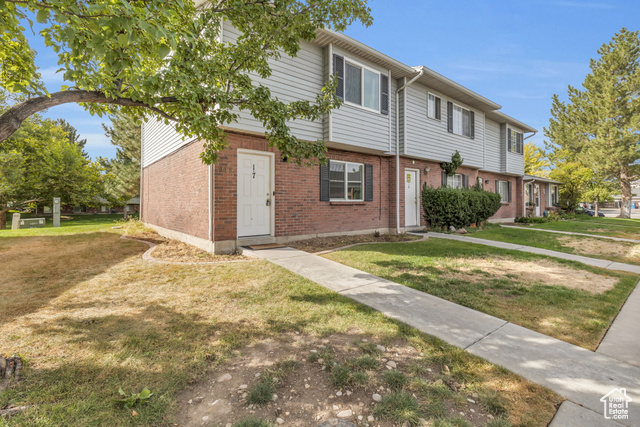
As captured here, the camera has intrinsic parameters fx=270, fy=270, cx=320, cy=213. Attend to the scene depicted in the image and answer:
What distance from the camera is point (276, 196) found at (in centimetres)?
754

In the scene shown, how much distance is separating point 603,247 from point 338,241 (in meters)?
8.05

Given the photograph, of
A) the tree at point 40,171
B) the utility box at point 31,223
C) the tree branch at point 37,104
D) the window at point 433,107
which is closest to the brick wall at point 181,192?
the tree branch at point 37,104

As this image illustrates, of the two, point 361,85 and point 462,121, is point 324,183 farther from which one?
point 462,121

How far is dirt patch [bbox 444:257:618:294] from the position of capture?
452 cm

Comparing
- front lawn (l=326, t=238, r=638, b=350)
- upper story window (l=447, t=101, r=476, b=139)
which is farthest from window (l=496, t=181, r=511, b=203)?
front lawn (l=326, t=238, r=638, b=350)

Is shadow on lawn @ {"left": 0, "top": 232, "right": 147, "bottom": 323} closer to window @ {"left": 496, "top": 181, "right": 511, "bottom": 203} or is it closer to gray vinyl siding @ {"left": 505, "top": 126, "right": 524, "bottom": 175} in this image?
gray vinyl siding @ {"left": 505, "top": 126, "right": 524, "bottom": 175}

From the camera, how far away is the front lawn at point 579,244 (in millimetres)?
7133

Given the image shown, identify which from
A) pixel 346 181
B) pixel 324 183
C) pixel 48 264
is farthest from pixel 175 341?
pixel 346 181

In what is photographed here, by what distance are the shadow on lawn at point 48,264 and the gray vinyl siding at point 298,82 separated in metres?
4.20

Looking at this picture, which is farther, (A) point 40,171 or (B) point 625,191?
(B) point 625,191

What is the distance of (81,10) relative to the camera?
210 cm

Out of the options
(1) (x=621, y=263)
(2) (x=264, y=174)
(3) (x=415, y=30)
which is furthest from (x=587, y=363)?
(3) (x=415, y=30)

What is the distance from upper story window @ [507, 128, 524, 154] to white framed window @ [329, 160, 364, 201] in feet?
38.2

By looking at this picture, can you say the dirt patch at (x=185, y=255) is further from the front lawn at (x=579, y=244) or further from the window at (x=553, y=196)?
the window at (x=553, y=196)
